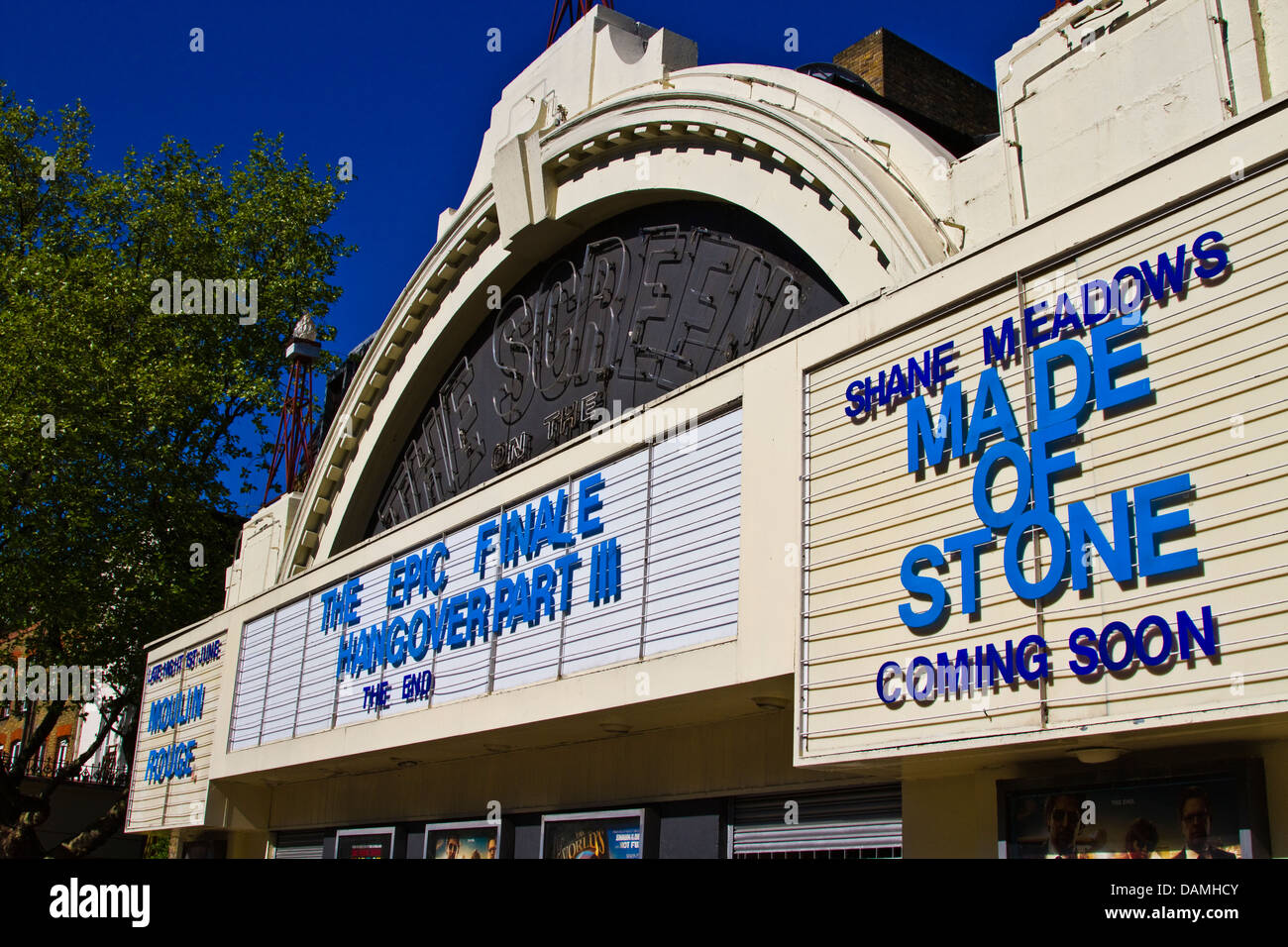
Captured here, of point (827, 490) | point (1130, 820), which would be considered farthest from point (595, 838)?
point (1130, 820)

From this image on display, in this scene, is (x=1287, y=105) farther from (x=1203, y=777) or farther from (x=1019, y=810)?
(x=1019, y=810)

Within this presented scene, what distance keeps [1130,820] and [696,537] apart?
3.93 meters

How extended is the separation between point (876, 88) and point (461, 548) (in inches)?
297

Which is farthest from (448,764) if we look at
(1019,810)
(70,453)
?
(70,453)

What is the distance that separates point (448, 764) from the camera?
575 inches

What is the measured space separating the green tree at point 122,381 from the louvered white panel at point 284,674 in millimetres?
9482

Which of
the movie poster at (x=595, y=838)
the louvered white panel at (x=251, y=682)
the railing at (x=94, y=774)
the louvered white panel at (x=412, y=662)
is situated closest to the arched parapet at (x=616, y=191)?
the louvered white panel at (x=251, y=682)

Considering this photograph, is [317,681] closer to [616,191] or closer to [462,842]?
[462,842]

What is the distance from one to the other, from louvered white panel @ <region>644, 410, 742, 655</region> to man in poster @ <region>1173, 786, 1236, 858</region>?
3395 millimetres

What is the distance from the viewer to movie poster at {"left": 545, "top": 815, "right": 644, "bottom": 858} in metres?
11.5

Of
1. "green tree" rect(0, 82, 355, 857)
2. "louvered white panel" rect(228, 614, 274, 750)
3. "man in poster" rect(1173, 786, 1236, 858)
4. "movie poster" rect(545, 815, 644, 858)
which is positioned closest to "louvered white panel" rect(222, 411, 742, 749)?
"movie poster" rect(545, 815, 644, 858)

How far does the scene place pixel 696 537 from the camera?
388 inches

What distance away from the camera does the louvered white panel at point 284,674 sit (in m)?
15.9

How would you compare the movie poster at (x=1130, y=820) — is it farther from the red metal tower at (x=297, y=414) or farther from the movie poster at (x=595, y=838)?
the red metal tower at (x=297, y=414)
